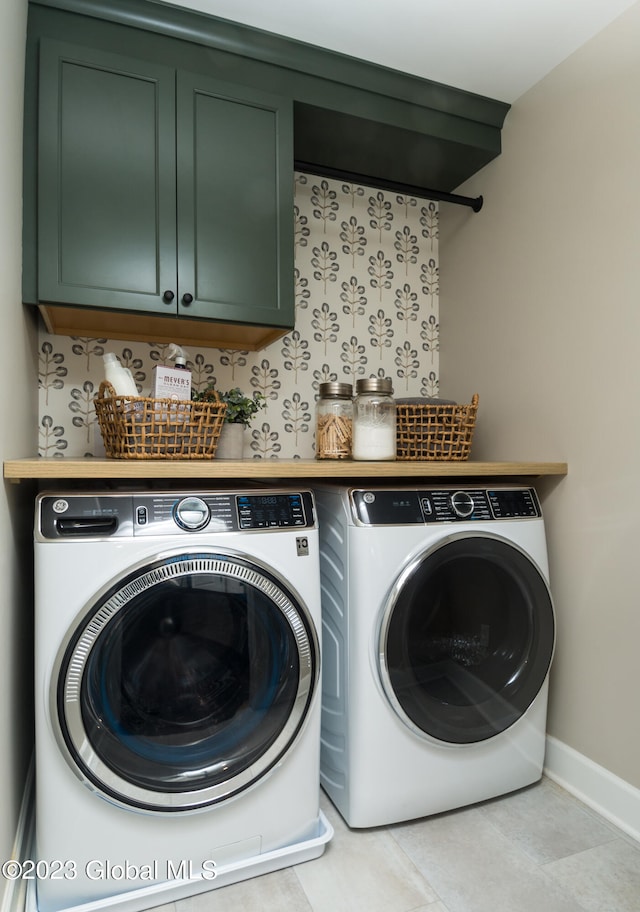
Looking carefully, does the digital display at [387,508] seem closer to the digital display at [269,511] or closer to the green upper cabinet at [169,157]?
the digital display at [269,511]

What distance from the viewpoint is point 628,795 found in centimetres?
156

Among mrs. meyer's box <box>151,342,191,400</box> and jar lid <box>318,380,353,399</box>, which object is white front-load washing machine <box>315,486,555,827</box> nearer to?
jar lid <box>318,380,353,399</box>

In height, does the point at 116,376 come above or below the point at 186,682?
above

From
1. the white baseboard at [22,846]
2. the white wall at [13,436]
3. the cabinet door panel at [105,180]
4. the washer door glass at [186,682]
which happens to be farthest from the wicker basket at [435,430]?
the white baseboard at [22,846]

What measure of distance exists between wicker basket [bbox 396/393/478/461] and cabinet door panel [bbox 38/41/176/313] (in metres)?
0.90

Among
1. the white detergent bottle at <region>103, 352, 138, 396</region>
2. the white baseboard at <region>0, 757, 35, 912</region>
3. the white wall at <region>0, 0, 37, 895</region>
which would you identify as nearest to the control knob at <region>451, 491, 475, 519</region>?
the white detergent bottle at <region>103, 352, 138, 396</region>

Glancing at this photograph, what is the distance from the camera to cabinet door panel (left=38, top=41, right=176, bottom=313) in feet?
5.15

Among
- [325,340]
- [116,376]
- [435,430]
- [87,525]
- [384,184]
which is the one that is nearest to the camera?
[87,525]

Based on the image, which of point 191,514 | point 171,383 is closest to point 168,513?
point 191,514

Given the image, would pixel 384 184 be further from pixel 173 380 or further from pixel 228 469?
pixel 228 469

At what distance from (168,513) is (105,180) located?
3.39 ft

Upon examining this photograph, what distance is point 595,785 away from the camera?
1.66 metres

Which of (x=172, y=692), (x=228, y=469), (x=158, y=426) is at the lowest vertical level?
(x=172, y=692)

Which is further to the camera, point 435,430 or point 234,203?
point 435,430
